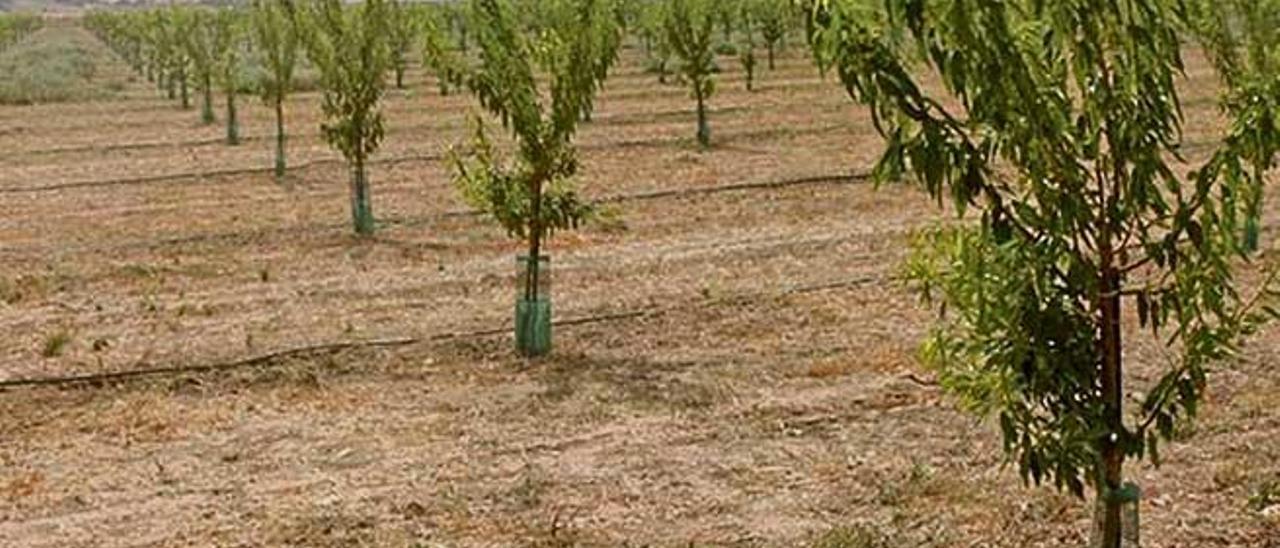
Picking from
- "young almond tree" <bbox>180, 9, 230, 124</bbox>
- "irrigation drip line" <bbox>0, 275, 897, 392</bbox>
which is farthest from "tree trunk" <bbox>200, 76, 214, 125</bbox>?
"irrigation drip line" <bbox>0, 275, 897, 392</bbox>

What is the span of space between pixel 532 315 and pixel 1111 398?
6.65 m

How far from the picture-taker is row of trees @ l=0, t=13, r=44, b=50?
5302 cm

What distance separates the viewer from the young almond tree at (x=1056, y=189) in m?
3.98

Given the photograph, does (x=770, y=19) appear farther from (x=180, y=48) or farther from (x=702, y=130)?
(x=180, y=48)

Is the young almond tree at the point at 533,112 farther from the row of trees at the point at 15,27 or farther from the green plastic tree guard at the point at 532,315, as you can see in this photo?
the row of trees at the point at 15,27

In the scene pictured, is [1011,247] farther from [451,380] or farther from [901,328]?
[901,328]

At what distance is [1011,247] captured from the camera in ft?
13.7

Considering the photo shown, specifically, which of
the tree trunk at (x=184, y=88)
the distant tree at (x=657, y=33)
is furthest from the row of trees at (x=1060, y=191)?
the tree trunk at (x=184, y=88)

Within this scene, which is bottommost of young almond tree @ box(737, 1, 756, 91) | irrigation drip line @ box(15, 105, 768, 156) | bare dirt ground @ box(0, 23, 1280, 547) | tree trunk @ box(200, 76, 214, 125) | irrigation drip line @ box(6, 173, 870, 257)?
bare dirt ground @ box(0, 23, 1280, 547)

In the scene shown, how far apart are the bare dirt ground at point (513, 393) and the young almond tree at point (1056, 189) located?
2.88 m

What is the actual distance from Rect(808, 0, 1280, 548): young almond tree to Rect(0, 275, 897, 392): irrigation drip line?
18.4 ft

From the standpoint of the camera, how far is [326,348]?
1098 centimetres

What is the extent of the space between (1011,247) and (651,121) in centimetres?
2371

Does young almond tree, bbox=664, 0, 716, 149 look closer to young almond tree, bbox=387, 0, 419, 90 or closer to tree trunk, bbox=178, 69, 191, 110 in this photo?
young almond tree, bbox=387, 0, 419, 90
